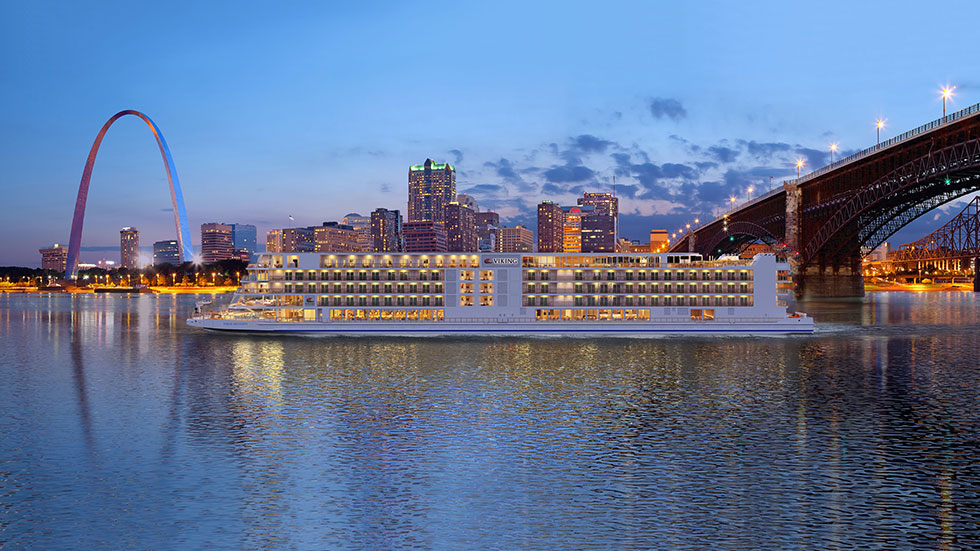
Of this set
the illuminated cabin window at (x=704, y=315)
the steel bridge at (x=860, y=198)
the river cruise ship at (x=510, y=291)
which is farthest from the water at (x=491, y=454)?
the steel bridge at (x=860, y=198)

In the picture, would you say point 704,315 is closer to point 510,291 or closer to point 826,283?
point 510,291

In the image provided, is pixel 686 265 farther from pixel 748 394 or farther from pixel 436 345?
pixel 748 394

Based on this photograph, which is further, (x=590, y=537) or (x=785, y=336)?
(x=785, y=336)

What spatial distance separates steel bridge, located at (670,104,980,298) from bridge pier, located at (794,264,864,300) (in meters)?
0.22

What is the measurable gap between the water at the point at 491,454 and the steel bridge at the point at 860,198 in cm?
6320

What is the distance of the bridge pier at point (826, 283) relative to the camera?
17425 cm

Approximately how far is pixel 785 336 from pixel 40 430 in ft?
254

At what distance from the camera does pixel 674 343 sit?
79000 millimetres

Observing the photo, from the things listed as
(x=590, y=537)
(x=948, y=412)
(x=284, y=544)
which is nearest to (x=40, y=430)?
(x=284, y=544)

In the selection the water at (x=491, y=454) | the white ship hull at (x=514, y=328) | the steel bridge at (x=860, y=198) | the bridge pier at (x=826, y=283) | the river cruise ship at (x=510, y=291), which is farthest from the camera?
the bridge pier at (x=826, y=283)

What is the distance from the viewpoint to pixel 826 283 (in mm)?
176500

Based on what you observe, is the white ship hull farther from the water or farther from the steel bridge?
the steel bridge

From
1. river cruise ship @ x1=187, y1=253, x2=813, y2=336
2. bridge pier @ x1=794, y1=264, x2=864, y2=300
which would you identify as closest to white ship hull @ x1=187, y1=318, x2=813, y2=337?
river cruise ship @ x1=187, y1=253, x2=813, y2=336

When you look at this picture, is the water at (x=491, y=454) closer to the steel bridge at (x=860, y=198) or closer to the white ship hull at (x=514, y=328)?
the white ship hull at (x=514, y=328)
